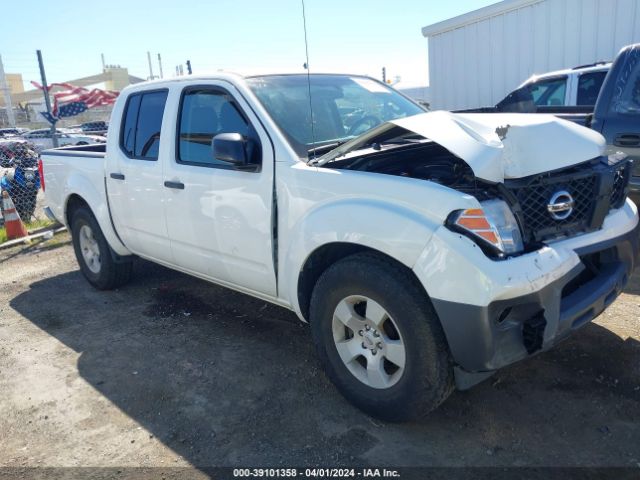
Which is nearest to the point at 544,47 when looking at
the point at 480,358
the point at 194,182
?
the point at 194,182

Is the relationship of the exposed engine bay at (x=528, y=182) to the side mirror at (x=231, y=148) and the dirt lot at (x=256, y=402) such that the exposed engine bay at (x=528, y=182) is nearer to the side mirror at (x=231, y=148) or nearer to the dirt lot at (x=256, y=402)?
the side mirror at (x=231, y=148)

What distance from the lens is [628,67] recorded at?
479 centimetres

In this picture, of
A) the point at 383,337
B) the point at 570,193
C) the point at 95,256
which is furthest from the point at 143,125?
the point at 570,193

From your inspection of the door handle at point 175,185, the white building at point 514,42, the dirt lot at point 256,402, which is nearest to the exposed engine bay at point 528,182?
the dirt lot at point 256,402

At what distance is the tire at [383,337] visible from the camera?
8.50 feet

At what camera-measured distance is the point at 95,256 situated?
5527 mm

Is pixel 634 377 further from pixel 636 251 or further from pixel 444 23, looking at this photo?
pixel 444 23

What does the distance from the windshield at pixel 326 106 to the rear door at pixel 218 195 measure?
18 cm

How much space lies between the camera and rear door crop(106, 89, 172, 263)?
426cm

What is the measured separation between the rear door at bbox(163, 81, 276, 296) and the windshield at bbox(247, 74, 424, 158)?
181mm

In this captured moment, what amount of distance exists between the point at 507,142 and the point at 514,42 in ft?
25.6

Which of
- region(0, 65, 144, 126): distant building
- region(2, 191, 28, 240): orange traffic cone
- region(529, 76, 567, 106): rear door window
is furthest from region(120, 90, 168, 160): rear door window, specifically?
region(0, 65, 144, 126): distant building

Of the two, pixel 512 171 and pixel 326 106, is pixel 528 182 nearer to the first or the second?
pixel 512 171

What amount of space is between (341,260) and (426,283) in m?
0.57
